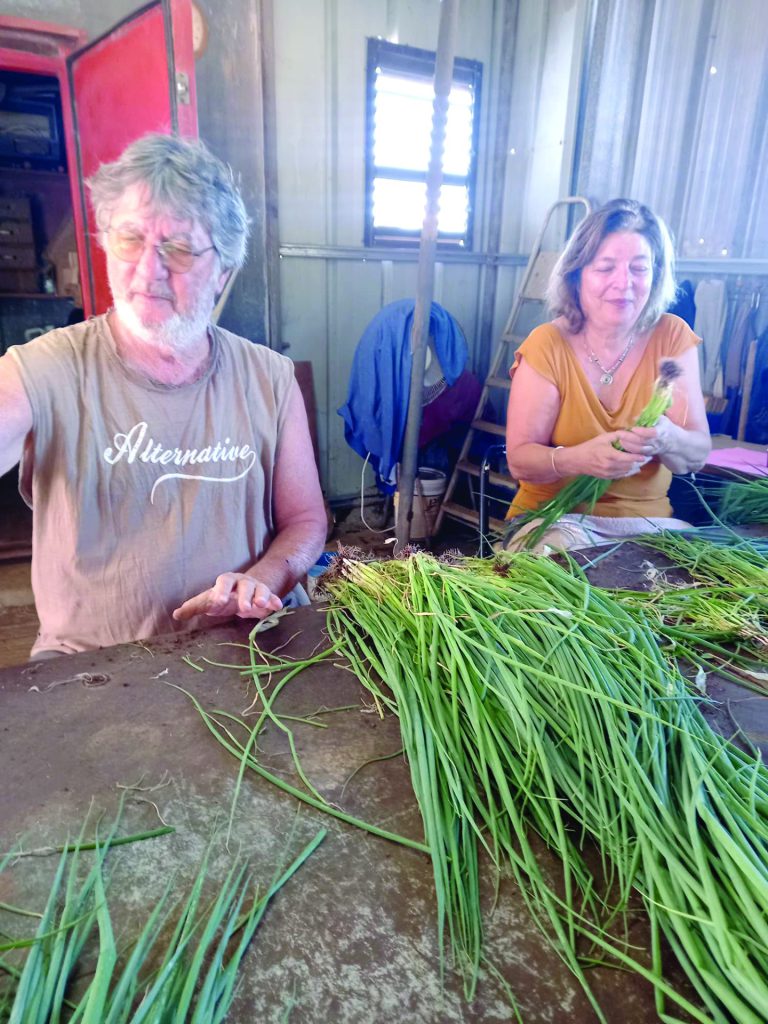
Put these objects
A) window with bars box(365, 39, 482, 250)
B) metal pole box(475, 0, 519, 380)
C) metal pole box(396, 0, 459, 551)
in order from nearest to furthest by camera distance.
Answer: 1. metal pole box(396, 0, 459, 551)
2. window with bars box(365, 39, 482, 250)
3. metal pole box(475, 0, 519, 380)

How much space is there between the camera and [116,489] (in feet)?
4.94

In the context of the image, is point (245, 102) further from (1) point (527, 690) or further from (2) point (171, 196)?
(1) point (527, 690)

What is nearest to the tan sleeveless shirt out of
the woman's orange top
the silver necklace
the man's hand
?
the man's hand

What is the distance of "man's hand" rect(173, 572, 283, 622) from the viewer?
127 cm

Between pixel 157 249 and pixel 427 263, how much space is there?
2417mm

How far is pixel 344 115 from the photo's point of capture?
442 centimetres

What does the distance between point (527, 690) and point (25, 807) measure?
2.09 feet

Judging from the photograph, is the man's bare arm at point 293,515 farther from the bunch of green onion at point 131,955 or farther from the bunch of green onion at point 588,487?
the bunch of green onion at point 131,955

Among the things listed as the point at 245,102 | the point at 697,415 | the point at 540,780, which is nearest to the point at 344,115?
the point at 245,102

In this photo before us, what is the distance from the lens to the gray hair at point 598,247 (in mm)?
2166

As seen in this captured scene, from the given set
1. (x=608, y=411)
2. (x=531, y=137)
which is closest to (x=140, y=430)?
(x=608, y=411)

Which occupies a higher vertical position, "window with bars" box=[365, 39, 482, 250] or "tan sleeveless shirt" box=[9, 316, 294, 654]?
"window with bars" box=[365, 39, 482, 250]

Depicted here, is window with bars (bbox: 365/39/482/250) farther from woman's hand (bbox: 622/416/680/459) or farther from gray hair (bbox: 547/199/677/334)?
woman's hand (bbox: 622/416/680/459)

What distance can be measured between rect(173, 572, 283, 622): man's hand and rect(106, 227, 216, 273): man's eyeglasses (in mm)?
726
